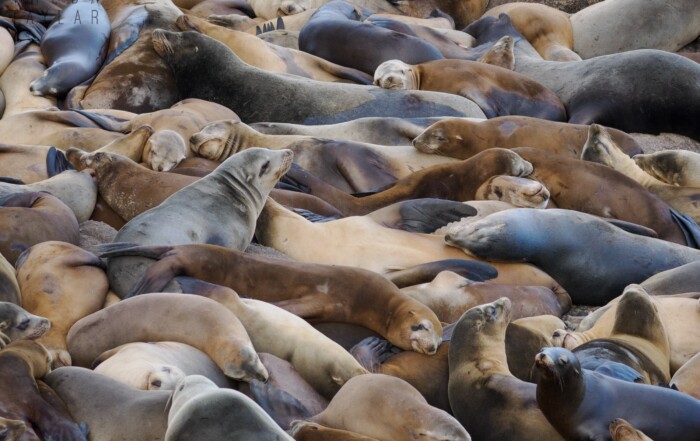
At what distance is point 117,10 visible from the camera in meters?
10.5

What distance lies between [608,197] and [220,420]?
4.02 metres

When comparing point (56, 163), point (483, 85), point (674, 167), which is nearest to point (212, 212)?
point (56, 163)

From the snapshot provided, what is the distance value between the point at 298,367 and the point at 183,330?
1.50ft

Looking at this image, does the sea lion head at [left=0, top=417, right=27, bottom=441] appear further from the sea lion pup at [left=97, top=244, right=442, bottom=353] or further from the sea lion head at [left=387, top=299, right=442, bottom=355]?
the sea lion head at [left=387, top=299, right=442, bottom=355]

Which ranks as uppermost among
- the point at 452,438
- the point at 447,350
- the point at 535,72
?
the point at 452,438

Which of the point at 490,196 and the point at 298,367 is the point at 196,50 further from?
the point at 298,367

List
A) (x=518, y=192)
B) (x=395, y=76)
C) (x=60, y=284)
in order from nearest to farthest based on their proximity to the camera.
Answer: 1. (x=60, y=284)
2. (x=518, y=192)
3. (x=395, y=76)

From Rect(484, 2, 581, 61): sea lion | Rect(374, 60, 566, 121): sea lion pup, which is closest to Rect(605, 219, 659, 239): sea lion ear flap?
Rect(374, 60, 566, 121): sea lion pup

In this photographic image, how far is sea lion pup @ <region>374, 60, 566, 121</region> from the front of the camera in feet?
29.9

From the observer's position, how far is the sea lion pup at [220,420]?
3430 mm

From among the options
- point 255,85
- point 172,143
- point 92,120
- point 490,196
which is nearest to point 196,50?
point 255,85

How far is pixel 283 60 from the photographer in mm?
9586

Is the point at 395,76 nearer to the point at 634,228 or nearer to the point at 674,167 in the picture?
the point at 674,167

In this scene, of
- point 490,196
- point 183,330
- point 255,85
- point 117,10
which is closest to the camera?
point 183,330
